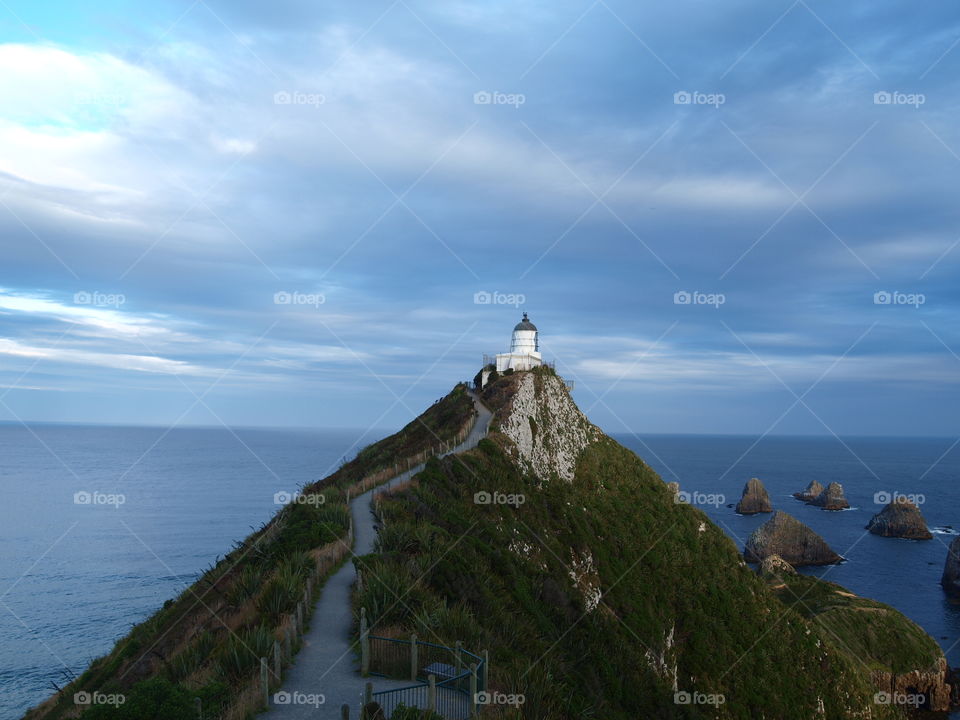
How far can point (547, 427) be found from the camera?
47.4m

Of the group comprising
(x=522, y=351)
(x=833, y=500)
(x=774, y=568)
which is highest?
(x=522, y=351)

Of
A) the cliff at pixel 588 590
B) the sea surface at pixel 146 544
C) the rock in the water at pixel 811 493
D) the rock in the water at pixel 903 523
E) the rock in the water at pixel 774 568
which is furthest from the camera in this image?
the rock in the water at pixel 811 493

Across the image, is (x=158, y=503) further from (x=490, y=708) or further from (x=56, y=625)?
(x=490, y=708)

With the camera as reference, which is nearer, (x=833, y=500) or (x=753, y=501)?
(x=753, y=501)

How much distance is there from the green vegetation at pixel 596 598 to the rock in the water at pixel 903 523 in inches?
2479

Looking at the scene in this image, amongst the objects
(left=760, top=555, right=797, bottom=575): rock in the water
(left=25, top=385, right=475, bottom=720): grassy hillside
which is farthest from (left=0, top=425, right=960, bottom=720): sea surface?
(left=25, top=385, right=475, bottom=720): grassy hillside

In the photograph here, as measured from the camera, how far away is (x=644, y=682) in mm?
29625

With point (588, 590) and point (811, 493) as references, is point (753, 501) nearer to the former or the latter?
point (811, 493)

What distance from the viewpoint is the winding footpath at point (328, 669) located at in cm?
1189

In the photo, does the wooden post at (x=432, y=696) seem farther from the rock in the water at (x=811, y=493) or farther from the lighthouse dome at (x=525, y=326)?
the rock in the water at (x=811, y=493)

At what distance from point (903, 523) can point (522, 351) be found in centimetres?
7618

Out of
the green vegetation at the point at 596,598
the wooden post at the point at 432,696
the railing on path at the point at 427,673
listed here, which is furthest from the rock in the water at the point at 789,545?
the wooden post at the point at 432,696

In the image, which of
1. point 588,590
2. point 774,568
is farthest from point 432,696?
point 774,568

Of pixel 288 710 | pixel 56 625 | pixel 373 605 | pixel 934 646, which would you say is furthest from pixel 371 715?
pixel 56 625
